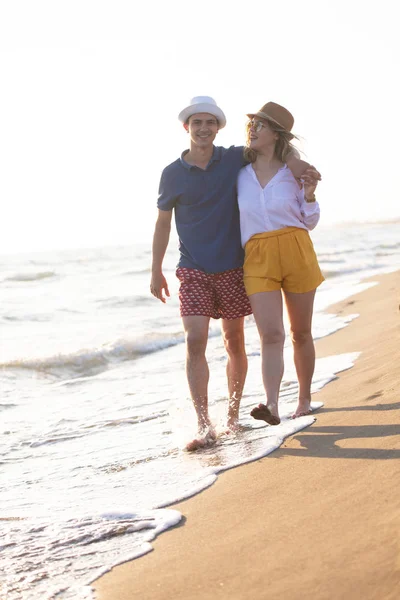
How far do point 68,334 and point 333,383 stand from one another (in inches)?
240

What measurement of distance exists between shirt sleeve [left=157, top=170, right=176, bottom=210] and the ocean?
1.21m

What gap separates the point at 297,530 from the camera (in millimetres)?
2641

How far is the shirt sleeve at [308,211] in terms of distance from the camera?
4.32 metres

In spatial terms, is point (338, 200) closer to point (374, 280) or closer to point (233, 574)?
point (374, 280)

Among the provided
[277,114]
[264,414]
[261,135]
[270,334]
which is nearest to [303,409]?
[270,334]

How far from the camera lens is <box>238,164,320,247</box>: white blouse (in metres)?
4.30

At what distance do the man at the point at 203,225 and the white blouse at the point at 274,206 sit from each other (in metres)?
0.09

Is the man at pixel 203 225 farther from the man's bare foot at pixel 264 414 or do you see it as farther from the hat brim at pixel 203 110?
the man's bare foot at pixel 264 414

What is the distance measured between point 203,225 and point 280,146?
2.02 feet

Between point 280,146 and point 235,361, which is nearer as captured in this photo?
point 280,146

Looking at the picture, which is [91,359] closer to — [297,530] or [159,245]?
[159,245]

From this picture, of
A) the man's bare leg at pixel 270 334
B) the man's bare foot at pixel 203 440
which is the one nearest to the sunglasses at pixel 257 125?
the man's bare leg at pixel 270 334

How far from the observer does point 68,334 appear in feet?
35.6

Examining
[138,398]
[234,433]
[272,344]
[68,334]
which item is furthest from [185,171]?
[68,334]
